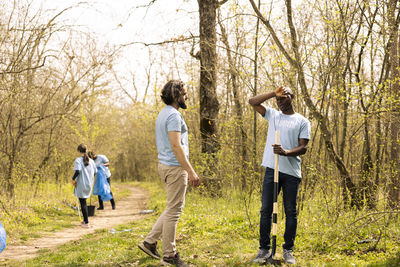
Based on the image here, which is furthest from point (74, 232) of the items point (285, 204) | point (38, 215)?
point (285, 204)

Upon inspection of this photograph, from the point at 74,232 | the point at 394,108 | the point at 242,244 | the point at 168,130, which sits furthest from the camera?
the point at 74,232

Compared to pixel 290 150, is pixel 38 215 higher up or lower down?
lower down

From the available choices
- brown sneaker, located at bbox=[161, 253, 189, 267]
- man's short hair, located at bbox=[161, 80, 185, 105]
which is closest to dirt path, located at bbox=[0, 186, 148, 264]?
brown sneaker, located at bbox=[161, 253, 189, 267]

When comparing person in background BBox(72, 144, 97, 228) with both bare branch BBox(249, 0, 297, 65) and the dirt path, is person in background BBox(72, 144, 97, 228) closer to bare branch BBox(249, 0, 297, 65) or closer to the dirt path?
the dirt path

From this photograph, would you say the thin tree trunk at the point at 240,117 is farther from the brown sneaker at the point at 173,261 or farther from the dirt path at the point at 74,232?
the dirt path at the point at 74,232

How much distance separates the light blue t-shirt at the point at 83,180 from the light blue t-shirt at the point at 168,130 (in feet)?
15.1

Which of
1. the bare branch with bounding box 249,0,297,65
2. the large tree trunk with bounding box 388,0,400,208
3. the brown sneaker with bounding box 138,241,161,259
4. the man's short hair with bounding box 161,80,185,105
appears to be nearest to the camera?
the man's short hair with bounding box 161,80,185,105

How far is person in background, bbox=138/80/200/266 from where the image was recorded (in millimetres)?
4395

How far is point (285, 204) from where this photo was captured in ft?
15.1

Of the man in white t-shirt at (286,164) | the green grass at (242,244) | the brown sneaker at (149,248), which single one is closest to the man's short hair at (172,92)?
the man in white t-shirt at (286,164)

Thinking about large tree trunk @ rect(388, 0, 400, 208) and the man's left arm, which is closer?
the man's left arm

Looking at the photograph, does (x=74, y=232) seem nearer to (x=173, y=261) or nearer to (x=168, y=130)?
(x=173, y=261)

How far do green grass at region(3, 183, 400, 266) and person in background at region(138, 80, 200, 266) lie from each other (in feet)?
1.47

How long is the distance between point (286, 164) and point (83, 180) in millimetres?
5537
